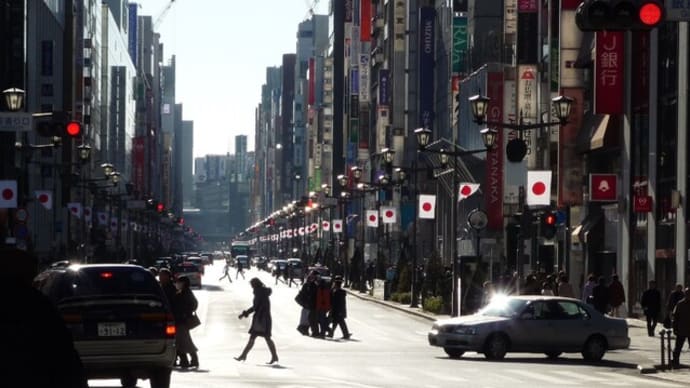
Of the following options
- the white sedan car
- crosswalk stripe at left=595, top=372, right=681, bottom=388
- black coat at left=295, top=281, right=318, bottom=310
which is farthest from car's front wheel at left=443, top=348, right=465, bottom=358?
black coat at left=295, top=281, right=318, bottom=310

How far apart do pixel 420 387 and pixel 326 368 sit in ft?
20.3

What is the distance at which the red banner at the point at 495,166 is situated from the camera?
89812 mm

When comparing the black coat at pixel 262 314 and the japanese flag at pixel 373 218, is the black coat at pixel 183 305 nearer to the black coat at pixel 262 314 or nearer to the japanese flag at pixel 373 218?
the black coat at pixel 262 314

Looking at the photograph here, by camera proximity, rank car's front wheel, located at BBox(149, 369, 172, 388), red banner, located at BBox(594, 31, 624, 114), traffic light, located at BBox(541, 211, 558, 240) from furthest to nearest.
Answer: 1. red banner, located at BBox(594, 31, 624, 114)
2. traffic light, located at BBox(541, 211, 558, 240)
3. car's front wheel, located at BBox(149, 369, 172, 388)

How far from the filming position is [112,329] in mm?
21484

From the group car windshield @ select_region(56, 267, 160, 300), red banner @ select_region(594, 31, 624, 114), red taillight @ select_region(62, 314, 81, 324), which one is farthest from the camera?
red banner @ select_region(594, 31, 624, 114)

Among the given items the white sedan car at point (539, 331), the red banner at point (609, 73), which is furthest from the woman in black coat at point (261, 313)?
the red banner at point (609, 73)

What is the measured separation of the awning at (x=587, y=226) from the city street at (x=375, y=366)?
656 inches

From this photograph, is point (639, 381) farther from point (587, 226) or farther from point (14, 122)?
point (587, 226)

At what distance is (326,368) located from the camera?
3189 cm

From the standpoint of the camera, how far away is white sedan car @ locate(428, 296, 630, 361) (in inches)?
1394

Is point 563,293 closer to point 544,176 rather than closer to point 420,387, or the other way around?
point 544,176

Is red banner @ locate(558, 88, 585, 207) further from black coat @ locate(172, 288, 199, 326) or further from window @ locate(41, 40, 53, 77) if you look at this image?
window @ locate(41, 40, 53, 77)

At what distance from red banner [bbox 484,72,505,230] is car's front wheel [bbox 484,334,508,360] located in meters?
52.7
